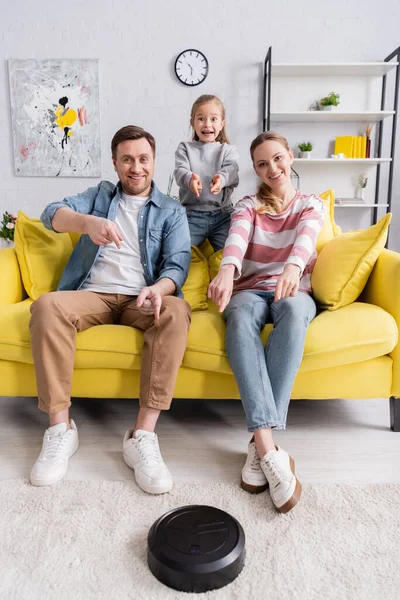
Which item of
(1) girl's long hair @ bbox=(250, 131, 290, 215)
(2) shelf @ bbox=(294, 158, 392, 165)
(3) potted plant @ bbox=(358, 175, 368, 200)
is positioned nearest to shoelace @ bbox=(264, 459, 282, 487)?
(1) girl's long hair @ bbox=(250, 131, 290, 215)

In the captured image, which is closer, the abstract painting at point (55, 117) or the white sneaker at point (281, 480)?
the white sneaker at point (281, 480)

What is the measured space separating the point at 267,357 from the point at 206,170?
1.08 m

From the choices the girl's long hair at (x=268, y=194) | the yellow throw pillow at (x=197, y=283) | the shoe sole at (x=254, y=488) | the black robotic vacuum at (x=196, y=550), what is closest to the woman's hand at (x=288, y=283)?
the girl's long hair at (x=268, y=194)

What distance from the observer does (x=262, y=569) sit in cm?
107

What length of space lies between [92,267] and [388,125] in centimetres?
323

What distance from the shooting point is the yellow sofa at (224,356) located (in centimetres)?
160

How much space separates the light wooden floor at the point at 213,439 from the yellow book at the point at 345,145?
8.22ft

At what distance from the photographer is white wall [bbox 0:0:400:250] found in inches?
152

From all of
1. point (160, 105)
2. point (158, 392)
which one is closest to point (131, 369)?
point (158, 392)

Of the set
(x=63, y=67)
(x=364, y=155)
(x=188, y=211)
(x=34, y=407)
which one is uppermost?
(x=63, y=67)

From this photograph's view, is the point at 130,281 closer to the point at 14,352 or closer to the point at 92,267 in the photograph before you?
the point at 92,267

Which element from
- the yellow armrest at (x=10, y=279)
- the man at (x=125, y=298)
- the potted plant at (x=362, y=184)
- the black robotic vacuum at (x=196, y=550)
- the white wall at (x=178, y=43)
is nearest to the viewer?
the black robotic vacuum at (x=196, y=550)

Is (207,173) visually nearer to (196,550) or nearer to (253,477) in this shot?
(253,477)

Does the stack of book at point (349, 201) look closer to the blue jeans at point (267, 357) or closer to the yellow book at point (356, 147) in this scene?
the yellow book at point (356, 147)
